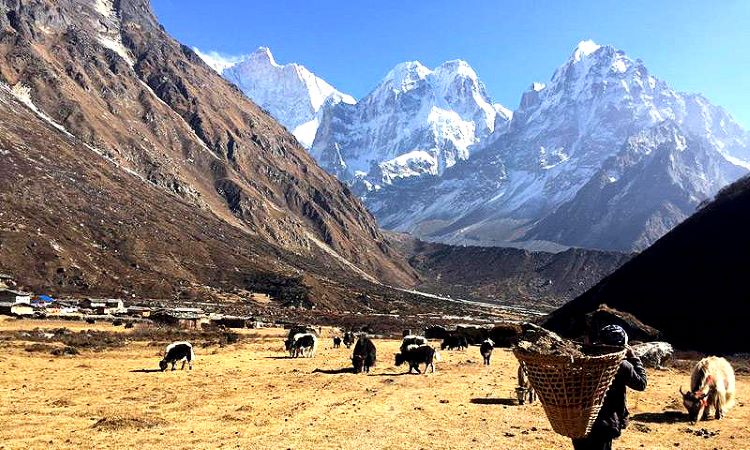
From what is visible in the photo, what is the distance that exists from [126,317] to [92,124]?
141624 mm

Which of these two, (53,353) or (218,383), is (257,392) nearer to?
(218,383)

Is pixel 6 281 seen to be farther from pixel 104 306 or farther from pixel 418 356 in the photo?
pixel 418 356

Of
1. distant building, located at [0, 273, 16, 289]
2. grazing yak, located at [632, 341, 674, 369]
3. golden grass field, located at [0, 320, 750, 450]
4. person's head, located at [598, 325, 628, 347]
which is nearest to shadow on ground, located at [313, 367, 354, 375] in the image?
golden grass field, located at [0, 320, 750, 450]

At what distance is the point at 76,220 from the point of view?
13612cm

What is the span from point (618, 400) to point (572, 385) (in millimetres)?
2079

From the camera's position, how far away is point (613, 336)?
10164 mm

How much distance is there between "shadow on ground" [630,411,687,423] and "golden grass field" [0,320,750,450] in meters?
0.07

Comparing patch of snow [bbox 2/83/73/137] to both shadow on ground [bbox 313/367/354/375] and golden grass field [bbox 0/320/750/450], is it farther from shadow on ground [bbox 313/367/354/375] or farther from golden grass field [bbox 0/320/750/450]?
shadow on ground [bbox 313/367/354/375]

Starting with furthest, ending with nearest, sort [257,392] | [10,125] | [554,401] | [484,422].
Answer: [10,125], [257,392], [484,422], [554,401]

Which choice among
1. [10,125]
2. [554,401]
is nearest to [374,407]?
[554,401]

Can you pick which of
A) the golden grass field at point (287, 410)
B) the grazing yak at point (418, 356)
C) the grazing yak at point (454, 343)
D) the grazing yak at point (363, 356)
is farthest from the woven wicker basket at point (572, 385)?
the grazing yak at point (454, 343)

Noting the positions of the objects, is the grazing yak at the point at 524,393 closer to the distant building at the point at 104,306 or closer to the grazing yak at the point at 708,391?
the grazing yak at the point at 708,391

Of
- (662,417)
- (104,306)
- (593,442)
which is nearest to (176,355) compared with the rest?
(662,417)

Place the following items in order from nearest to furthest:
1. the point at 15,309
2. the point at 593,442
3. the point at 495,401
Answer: the point at 593,442 < the point at 495,401 < the point at 15,309
